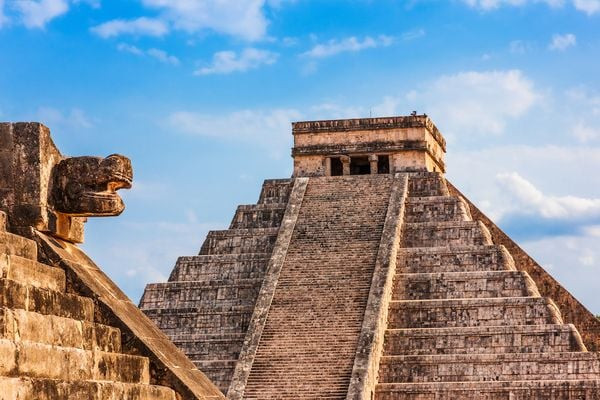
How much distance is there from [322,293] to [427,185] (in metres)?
5.26

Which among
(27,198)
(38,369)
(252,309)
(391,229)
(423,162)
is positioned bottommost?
(38,369)

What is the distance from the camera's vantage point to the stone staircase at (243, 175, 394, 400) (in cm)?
2481

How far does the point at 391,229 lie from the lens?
95.5 ft

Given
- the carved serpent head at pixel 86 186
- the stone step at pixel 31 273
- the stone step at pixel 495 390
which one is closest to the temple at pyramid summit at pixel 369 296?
the stone step at pixel 495 390

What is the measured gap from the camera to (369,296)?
26641 mm

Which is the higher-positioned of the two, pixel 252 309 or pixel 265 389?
pixel 252 309

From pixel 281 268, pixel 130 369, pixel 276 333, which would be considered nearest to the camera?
pixel 130 369

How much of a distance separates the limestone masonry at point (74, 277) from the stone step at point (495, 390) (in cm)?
1362

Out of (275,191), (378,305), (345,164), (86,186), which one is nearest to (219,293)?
(378,305)

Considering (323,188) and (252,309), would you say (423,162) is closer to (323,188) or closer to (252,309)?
(323,188)

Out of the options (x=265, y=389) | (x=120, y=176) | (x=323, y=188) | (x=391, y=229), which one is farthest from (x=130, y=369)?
(x=323, y=188)

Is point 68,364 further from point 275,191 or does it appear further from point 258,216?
point 275,191

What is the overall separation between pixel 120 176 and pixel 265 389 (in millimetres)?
14606

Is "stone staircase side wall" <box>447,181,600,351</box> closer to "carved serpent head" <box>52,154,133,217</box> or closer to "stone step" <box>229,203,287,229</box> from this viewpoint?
"stone step" <box>229,203,287,229</box>
